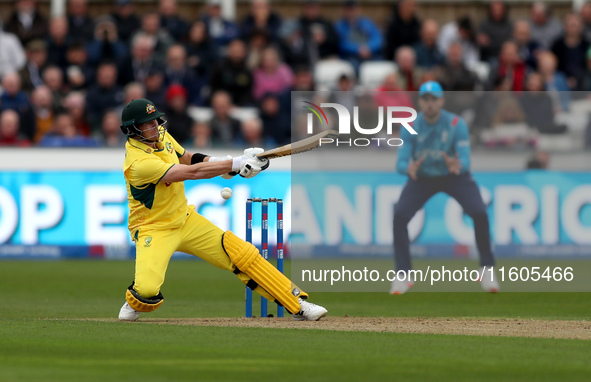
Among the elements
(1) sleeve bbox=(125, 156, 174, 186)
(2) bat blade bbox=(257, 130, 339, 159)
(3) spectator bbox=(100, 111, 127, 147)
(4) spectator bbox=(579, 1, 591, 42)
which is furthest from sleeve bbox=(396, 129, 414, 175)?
(4) spectator bbox=(579, 1, 591, 42)

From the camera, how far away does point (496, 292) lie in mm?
14039

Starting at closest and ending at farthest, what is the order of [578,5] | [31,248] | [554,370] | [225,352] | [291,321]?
[554,370] → [225,352] → [291,321] → [31,248] → [578,5]

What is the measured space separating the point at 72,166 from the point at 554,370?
1174cm

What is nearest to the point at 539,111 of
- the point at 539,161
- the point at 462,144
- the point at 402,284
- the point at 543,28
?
the point at 539,161

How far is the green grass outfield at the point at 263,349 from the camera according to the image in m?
7.30

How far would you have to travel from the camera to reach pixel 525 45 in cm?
2144

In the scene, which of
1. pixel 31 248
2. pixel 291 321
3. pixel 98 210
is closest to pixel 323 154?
pixel 98 210

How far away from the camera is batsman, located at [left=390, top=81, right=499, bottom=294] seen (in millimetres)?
13766

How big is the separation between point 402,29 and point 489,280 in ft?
28.5

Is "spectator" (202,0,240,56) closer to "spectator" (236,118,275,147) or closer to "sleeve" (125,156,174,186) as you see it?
"spectator" (236,118,275,147)

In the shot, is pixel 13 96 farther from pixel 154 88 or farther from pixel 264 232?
pixel 264 232

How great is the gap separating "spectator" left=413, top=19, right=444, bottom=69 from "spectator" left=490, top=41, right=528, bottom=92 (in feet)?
4.13

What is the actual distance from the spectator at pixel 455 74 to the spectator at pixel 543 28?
2319mm

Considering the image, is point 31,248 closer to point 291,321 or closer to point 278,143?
point 278,143
